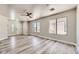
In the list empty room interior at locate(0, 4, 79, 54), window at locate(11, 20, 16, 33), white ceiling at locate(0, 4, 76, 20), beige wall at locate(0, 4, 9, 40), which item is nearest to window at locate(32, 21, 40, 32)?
empty room interior at locate(0, 4, 79, 54)

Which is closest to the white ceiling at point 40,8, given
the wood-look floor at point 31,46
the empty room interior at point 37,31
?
the empty room interior at point 37,31

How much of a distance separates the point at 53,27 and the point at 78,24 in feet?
2.03

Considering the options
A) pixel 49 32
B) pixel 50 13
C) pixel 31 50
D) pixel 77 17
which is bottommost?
pixel 31 50

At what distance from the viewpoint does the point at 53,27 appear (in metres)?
2.46

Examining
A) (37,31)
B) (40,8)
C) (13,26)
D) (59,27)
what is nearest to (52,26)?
(59,27)

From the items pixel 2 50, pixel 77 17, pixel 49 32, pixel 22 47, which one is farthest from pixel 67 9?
pixel 2 50

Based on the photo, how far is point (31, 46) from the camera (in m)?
2.38

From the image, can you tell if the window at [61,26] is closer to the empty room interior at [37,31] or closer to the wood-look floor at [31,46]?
the empty room interior at [37,31]

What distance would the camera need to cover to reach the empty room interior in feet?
7.14

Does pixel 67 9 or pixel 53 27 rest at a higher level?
pixel 67 9

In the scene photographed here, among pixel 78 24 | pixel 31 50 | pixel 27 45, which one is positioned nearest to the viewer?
pixel 78 24

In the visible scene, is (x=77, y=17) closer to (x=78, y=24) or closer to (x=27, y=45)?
(x=78, y=24)

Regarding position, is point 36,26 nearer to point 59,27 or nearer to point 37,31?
point 37,31

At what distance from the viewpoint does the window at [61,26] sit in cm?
220
